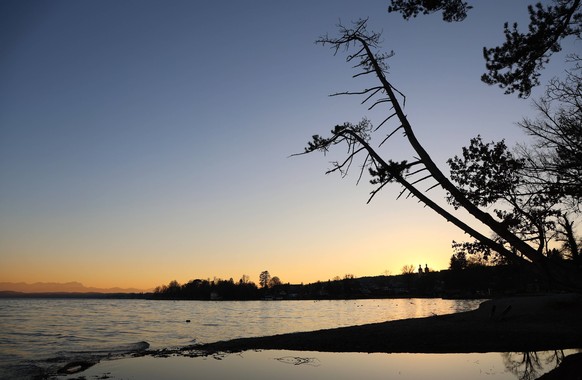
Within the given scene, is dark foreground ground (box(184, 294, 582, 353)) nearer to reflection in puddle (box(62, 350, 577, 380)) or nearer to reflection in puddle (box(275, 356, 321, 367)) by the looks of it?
reflection in puddle (box(62, 350, 577, 380))

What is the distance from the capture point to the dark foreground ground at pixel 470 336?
81.1 ft

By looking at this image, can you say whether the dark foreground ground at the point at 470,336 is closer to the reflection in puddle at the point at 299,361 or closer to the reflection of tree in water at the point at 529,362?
the reflection of tree in water at the point at 529,362

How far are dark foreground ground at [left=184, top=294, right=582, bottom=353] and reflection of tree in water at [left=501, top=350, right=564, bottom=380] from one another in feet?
5.86

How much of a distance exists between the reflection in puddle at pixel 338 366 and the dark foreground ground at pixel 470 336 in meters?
2.47

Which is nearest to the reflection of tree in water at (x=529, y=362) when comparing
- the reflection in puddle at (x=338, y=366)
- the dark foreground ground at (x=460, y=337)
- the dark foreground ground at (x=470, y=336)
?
the reflection in puddle at (x=338, y=366)

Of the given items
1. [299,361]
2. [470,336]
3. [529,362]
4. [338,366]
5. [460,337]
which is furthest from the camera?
[470,336]

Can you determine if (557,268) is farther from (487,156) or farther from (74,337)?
(74,337)

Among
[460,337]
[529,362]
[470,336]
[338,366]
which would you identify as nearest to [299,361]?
[338,366]

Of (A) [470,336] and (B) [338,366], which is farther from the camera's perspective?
(A) [470,336]

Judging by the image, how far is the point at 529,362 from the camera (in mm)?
18703

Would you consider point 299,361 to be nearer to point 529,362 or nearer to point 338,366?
point 338,366

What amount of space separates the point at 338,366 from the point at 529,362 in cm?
902

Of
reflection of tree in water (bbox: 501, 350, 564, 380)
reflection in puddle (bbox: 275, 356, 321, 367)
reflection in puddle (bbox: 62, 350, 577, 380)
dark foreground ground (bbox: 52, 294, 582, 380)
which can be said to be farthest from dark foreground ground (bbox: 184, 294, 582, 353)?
reflection in puddle (bbox: 275, 356, 321, 367)

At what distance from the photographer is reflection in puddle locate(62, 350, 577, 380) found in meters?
17.2
